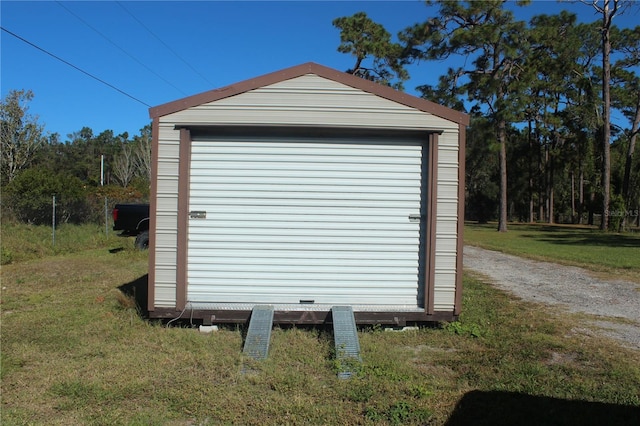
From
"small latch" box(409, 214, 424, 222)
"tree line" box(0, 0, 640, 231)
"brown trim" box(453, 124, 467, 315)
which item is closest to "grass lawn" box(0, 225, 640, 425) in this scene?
"brown trim" box(453, 124, 467, 315)

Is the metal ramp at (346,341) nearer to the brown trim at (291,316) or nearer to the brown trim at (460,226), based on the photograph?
the brown trim at (291,316)

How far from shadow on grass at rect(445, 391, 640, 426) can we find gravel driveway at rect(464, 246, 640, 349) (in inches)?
79.7

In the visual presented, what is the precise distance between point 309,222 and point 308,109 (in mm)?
1322

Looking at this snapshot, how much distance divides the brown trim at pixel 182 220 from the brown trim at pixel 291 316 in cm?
19

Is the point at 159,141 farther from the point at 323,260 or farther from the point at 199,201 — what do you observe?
the point at 323,260

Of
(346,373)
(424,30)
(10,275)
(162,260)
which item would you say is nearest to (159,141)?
(162,260)

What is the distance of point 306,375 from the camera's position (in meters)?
4.07

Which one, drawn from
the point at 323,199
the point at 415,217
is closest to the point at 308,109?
the point at 323,199

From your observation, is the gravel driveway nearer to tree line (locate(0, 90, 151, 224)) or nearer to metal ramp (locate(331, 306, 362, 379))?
metal ramp (locate(331, 306, 362, 379))

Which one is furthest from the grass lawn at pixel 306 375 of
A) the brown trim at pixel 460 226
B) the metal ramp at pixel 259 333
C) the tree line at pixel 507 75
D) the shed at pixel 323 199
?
the tree line at pixel 507 75

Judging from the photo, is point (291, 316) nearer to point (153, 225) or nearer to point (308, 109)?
point (153, 225)

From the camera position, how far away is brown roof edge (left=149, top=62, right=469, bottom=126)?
18.1 feet

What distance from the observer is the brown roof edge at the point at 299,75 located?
5.51 metres

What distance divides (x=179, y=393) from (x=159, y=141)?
295 centimetres
